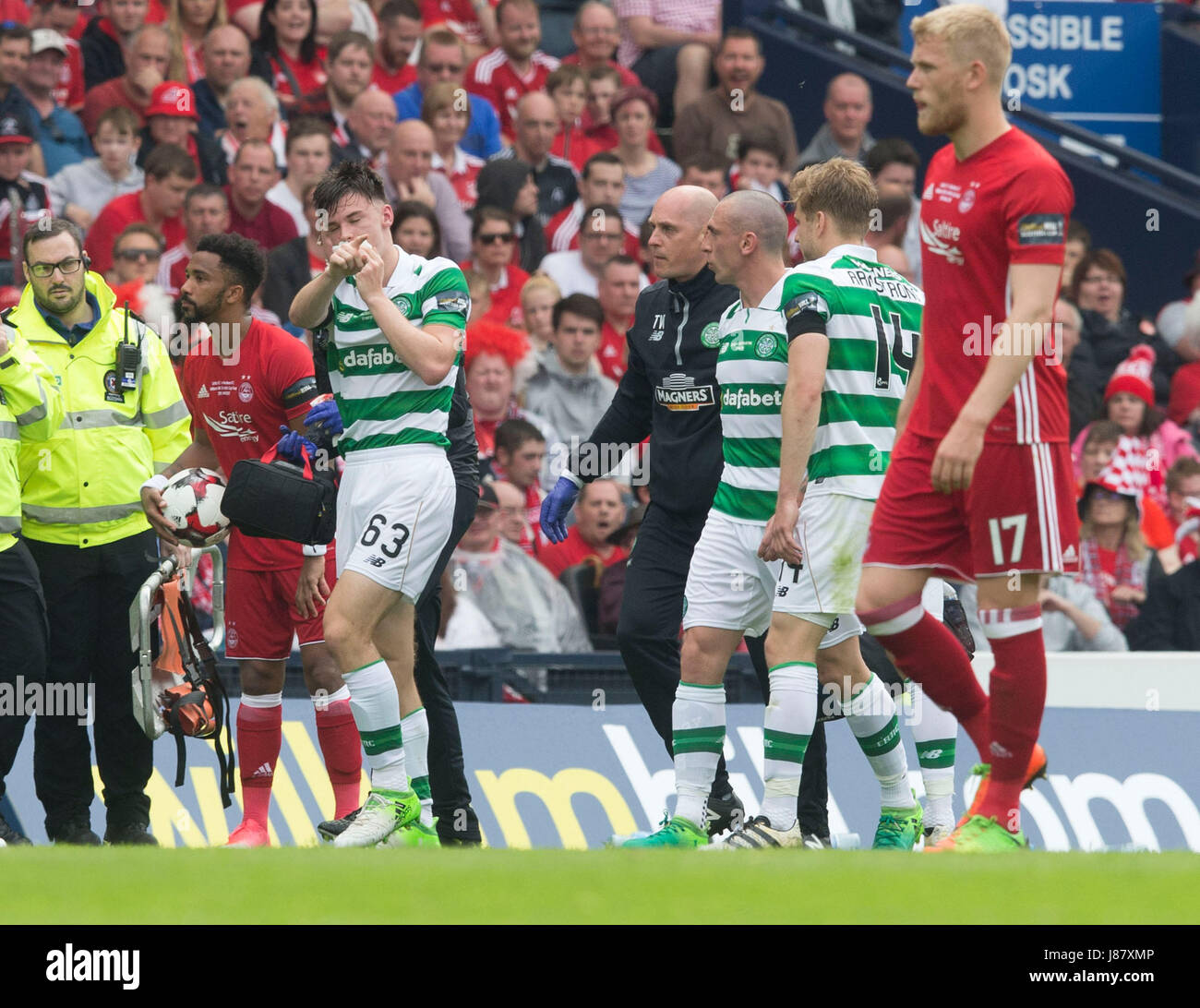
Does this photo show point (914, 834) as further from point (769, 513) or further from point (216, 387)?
point (216, 387)

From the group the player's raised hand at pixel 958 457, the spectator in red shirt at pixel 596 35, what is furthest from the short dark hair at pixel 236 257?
the spectator in red shirt at pixel 596 35

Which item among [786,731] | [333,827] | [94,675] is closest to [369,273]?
[333,827]

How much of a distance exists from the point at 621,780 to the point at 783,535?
3257 millimetres

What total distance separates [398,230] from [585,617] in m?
2.77

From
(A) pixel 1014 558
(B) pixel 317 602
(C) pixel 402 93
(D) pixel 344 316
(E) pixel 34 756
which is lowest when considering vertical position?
(E) pixel 34 756

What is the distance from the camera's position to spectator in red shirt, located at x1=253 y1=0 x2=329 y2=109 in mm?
13953

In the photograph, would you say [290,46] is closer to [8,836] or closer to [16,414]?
[16,414]

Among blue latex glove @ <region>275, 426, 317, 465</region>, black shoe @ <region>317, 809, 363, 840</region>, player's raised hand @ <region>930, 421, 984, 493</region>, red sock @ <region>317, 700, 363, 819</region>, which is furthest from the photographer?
red sock @ <region>317, 700, 363, 819</region>

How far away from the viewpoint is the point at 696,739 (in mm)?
7254

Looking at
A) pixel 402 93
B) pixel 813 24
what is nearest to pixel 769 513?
pixel 402 93

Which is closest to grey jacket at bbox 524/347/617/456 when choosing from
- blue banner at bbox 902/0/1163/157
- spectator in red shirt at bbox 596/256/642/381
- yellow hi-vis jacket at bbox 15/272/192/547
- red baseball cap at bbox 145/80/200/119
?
spectator in red shirt at bbox 596/256/642/381

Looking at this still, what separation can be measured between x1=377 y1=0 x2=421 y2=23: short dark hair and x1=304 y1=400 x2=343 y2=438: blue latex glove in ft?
25.1

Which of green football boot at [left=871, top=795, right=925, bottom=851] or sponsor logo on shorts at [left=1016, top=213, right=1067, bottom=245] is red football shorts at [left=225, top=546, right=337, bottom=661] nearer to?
green football boot at [left=871, top=795, right=925, bottom=851]

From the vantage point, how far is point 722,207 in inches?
289
